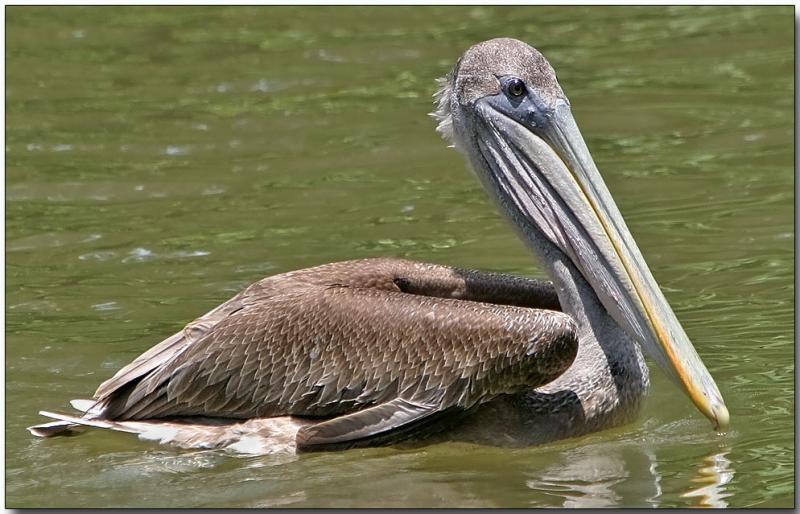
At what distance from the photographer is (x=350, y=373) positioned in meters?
7.16

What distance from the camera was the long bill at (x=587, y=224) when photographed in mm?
6859

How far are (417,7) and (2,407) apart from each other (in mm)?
8544

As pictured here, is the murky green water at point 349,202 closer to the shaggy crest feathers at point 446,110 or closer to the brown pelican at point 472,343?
the brown pelican at point 472,343

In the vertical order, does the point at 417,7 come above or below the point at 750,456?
above

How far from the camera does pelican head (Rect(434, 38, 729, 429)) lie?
6906 mm

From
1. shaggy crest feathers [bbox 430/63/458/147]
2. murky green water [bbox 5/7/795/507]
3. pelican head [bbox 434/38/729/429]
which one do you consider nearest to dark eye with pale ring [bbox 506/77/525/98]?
pelican head [bbox 434/38/729/429]

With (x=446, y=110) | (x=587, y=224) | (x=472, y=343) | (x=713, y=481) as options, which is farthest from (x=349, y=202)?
(x=713, y=481)

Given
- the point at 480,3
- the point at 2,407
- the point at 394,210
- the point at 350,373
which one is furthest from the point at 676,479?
the point at 480,3

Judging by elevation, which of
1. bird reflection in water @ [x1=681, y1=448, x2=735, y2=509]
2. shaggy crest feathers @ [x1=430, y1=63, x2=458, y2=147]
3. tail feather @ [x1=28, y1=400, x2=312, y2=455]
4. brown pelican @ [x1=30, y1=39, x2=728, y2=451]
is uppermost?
shaggy crest feathers @ [x1=430, y1=63, x2=458, y2=147]

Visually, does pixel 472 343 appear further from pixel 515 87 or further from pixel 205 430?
pixel 205 430

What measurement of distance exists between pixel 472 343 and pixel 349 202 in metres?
4.07

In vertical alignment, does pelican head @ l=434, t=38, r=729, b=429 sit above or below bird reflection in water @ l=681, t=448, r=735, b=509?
above

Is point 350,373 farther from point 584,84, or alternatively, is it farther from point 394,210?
point 584,84

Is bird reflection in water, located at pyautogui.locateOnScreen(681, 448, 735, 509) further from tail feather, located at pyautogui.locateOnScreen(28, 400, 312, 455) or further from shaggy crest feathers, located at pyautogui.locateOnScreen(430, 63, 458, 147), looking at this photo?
shaggy crest feathers, located at pyautogui.locateOnScreen(430, 63, 458, 147)
